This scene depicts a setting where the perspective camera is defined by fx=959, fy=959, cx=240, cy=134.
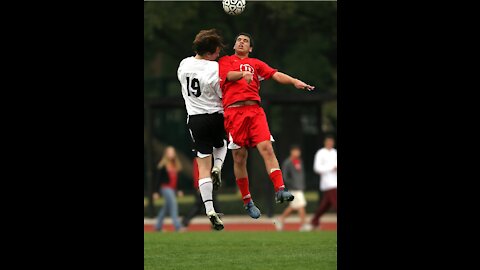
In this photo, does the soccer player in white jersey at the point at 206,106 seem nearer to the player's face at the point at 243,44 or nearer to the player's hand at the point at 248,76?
the player's face at the point at 243,44

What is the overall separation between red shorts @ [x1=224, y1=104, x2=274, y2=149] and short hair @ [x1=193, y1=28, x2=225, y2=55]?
83 centimetres

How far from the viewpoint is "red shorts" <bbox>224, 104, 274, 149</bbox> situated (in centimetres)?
1264

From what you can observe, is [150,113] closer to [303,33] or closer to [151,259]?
[303,33]

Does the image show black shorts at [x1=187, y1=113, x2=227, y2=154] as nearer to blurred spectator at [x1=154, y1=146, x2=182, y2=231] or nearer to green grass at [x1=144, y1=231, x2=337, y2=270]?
green grass at [x1=144, y1=231, x2=337, y2=270]

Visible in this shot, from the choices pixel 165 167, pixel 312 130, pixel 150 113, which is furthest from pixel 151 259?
pixel 312 130

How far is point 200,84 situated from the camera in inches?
498

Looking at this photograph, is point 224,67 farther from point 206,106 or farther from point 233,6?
point 233,6

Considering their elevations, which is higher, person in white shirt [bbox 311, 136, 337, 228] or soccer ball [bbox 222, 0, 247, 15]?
soccer ball [bbox 222, 0, 247, 15]

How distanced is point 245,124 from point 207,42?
1.19m

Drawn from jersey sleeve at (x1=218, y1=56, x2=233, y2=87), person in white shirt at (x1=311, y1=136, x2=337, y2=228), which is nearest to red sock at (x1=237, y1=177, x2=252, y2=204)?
jersey sleeve at (x1=218, y1=56, x2=233, y2=87)

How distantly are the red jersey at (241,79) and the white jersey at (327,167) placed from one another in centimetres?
1048

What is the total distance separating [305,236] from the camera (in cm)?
1883
